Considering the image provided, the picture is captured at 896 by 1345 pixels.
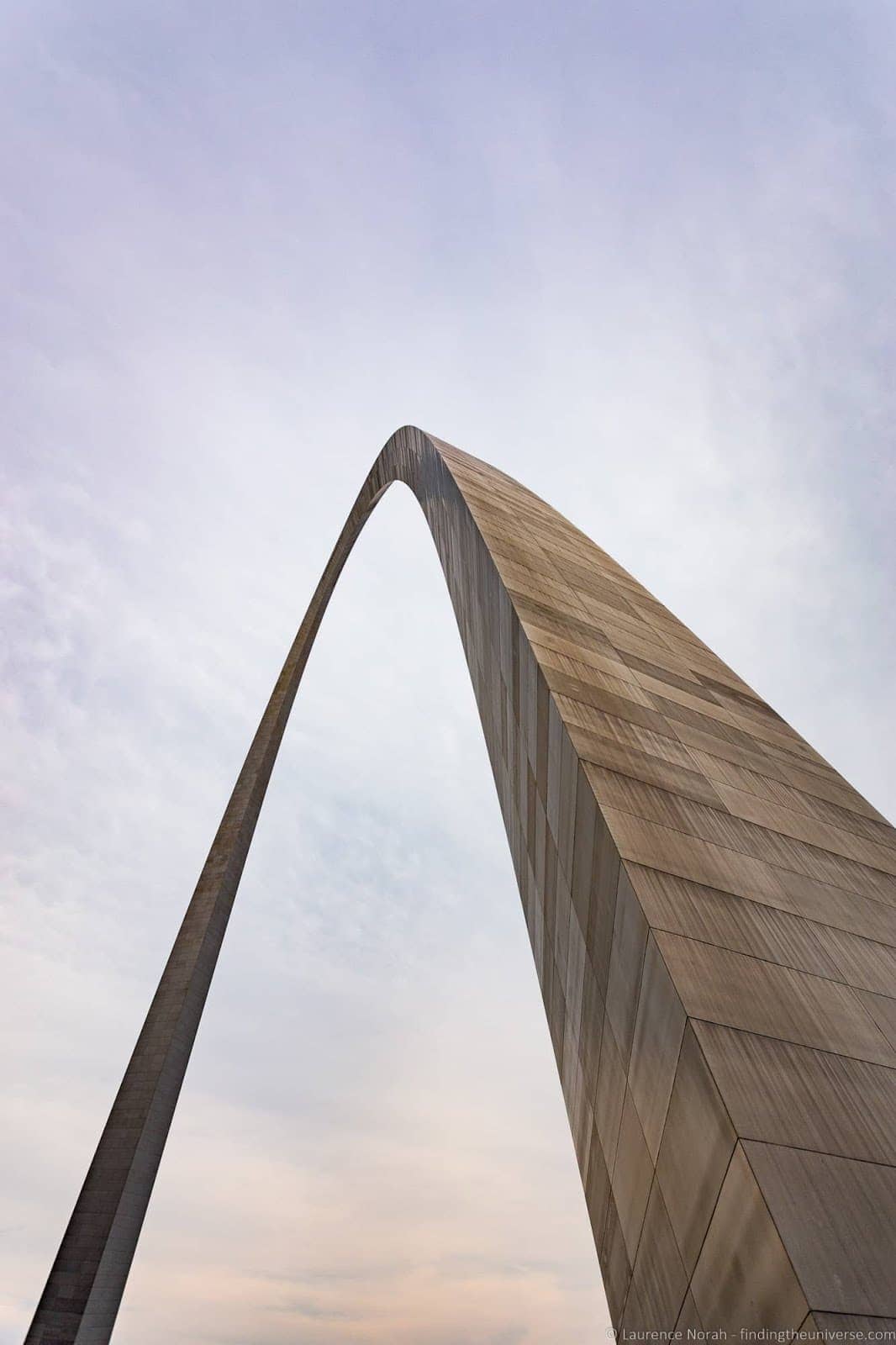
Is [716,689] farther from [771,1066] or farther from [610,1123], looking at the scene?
[771,1066]

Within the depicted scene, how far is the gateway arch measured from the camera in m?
5.74

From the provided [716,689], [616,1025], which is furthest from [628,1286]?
[716,689]

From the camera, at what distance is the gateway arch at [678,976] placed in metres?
5.74

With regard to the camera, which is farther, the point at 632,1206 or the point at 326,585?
the point at 326,585

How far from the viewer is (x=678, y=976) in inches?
271

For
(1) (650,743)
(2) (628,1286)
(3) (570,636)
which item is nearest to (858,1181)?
(2) (628,1286)

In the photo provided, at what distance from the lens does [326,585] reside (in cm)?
4797

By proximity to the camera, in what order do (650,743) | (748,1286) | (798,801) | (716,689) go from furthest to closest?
(716,689), (798,801), (650,743), (748,1286)

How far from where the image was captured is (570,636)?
45.3 ft

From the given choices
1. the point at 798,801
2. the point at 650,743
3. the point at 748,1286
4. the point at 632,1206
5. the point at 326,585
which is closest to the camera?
the point at 748,1286

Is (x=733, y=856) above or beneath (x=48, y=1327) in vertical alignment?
above

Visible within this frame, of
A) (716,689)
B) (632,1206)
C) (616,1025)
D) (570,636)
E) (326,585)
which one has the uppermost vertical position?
(326,585)

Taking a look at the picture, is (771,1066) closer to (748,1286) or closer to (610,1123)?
(748,1286)

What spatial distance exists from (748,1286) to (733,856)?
487 centimetres
